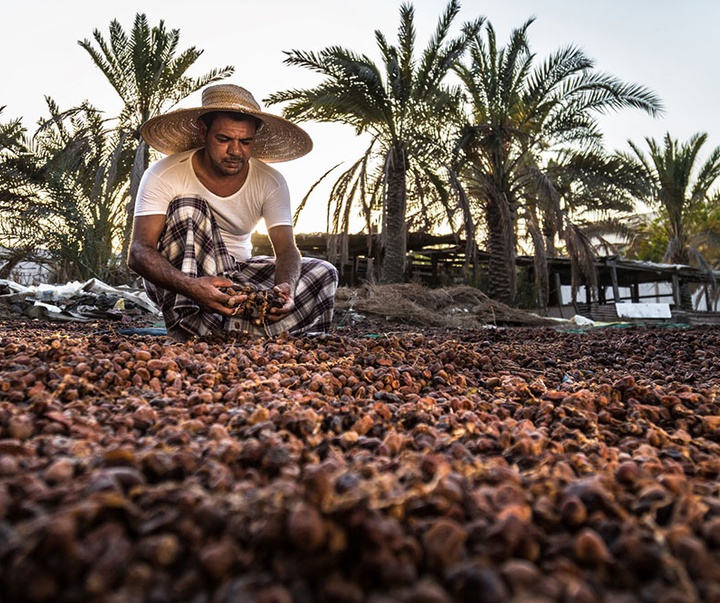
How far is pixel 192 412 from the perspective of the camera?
1327 millimetres

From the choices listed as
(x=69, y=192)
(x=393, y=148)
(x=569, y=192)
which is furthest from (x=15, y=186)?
(x=569, y=192)

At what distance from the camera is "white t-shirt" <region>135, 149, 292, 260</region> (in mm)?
2838

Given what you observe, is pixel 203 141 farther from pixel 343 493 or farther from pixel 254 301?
pixel 343 493

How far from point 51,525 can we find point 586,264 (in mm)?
9915

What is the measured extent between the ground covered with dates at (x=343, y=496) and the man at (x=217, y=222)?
117cm

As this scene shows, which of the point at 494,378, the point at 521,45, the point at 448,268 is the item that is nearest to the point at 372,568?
the point at 494,378

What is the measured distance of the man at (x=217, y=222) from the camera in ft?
9.09

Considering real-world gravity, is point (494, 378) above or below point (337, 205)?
below

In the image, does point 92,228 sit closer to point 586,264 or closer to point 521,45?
point 521,45

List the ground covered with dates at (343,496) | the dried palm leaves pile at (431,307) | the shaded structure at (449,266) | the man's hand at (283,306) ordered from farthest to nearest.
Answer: the shaded structure at (449,266), the dried palm leaves pile at (431,307), the man's hand at (283,306), the ground covered with dates at (343,496)

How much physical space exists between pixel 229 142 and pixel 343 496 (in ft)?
7.99

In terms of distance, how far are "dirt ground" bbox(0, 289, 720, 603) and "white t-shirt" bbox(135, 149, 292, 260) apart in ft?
4.46

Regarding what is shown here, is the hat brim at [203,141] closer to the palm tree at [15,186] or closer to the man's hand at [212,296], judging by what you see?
the man's hand at [212,296]

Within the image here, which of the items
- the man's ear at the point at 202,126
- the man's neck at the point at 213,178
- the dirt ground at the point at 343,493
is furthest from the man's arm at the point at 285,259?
the dirt ground at the point at 343,493
